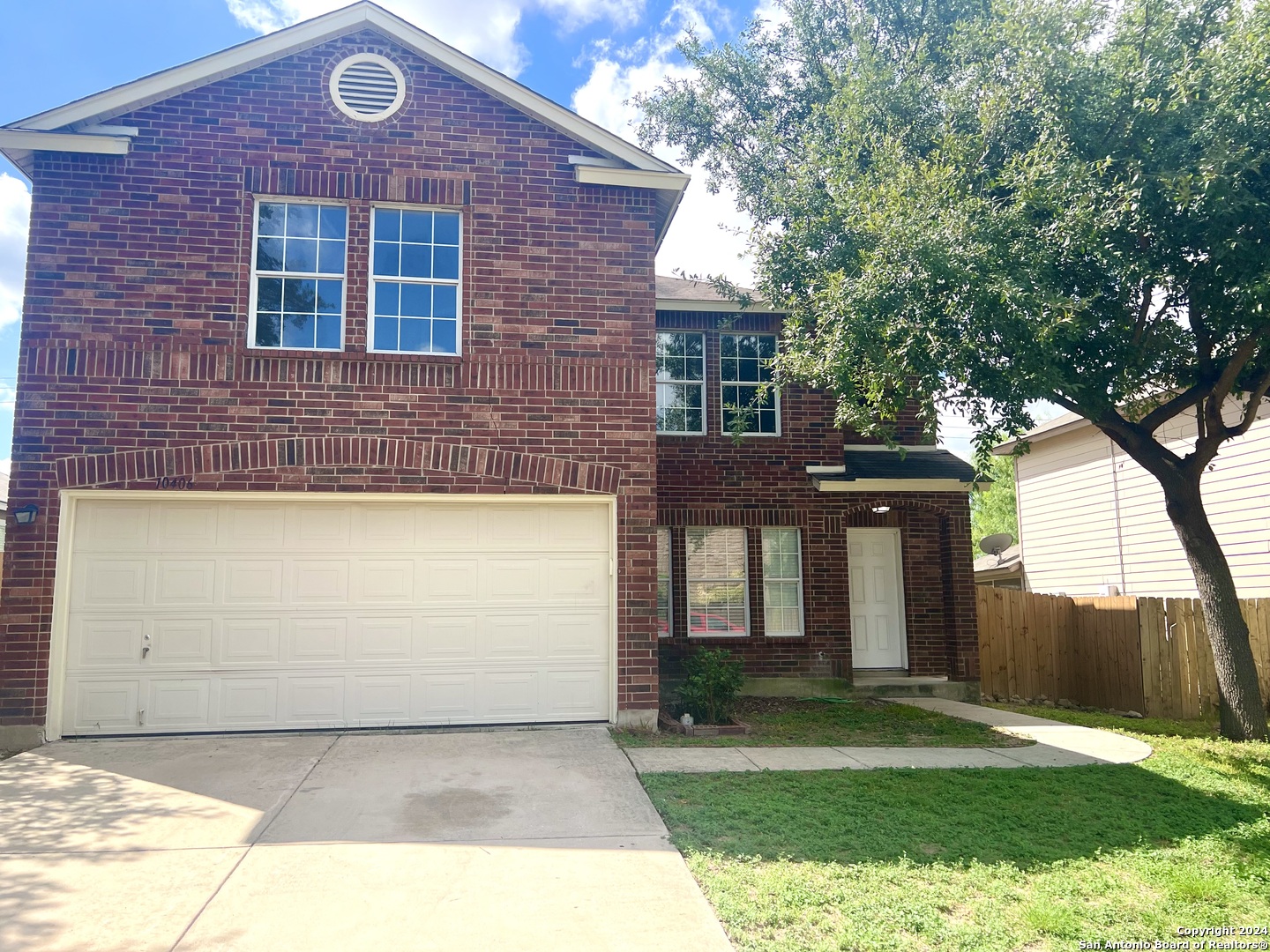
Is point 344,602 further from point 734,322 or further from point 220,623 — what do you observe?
point 734,322

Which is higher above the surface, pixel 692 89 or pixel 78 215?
pixel 692 89

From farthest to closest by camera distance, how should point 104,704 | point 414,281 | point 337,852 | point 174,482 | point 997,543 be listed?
point 997,543 → point 414,281 → point 174,482 → point 104,704 → point 337,852

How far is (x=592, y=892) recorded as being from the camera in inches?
193

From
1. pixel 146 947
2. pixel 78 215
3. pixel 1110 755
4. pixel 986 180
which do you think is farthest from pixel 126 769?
pixel 986 180

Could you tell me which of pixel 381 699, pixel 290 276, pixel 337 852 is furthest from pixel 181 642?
pixel 337 852

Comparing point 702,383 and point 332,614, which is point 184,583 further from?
point 702,383

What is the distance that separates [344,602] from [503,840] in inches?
160

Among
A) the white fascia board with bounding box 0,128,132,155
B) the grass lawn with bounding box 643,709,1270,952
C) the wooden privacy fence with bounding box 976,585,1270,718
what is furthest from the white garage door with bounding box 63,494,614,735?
the wooden privacy fence with bounding box 976,585,1270,718

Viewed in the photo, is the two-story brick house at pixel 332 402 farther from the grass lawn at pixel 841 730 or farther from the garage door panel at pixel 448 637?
the grass lawn at pixel 841 730

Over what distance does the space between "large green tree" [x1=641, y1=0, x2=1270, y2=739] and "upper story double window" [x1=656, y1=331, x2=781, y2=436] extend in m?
1.99

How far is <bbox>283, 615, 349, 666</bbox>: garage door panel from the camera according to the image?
8.88 m

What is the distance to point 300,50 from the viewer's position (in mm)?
9516

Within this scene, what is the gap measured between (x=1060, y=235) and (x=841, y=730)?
5703 millimetres

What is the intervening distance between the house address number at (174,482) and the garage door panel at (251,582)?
0.87 meters
